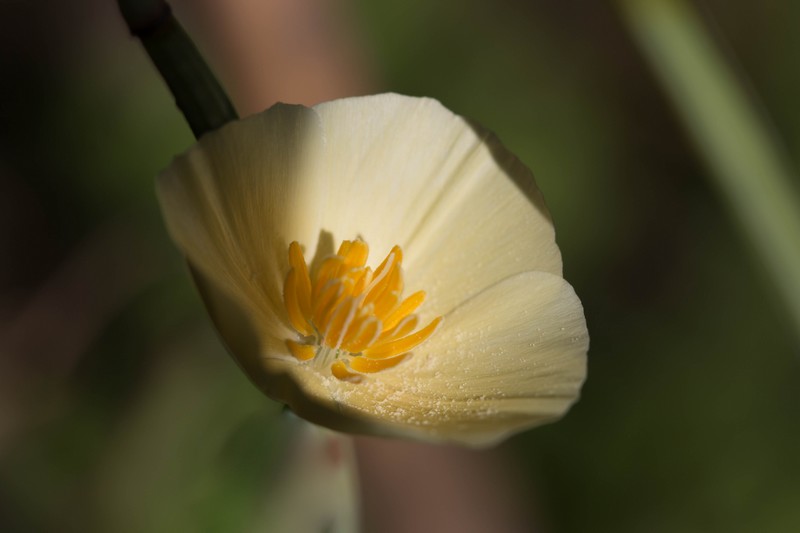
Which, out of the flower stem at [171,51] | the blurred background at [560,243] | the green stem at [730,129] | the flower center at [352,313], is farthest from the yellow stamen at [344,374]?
the green stem at [730,129]

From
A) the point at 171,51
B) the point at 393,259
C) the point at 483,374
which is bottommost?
the point at 483,374

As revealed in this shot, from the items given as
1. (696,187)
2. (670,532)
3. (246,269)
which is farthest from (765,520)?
(246,269)

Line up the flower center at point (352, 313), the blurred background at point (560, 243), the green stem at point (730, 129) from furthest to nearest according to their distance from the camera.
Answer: the blurred background at point (560, 243)
the green stem at point (730, 129)
the flower center at point (352, 313)

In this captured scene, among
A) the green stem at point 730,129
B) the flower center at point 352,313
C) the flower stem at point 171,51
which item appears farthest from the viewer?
the green stem at point 730,129

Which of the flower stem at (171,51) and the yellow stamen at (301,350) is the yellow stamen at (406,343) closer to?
the yellow stamen at (301,350)

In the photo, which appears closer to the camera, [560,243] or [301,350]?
[301,350]

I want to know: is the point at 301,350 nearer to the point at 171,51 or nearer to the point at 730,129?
the point at 171,51

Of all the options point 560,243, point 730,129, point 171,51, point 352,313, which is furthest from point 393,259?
point 560,243

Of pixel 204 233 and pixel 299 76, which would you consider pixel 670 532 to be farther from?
pixel 204 233
